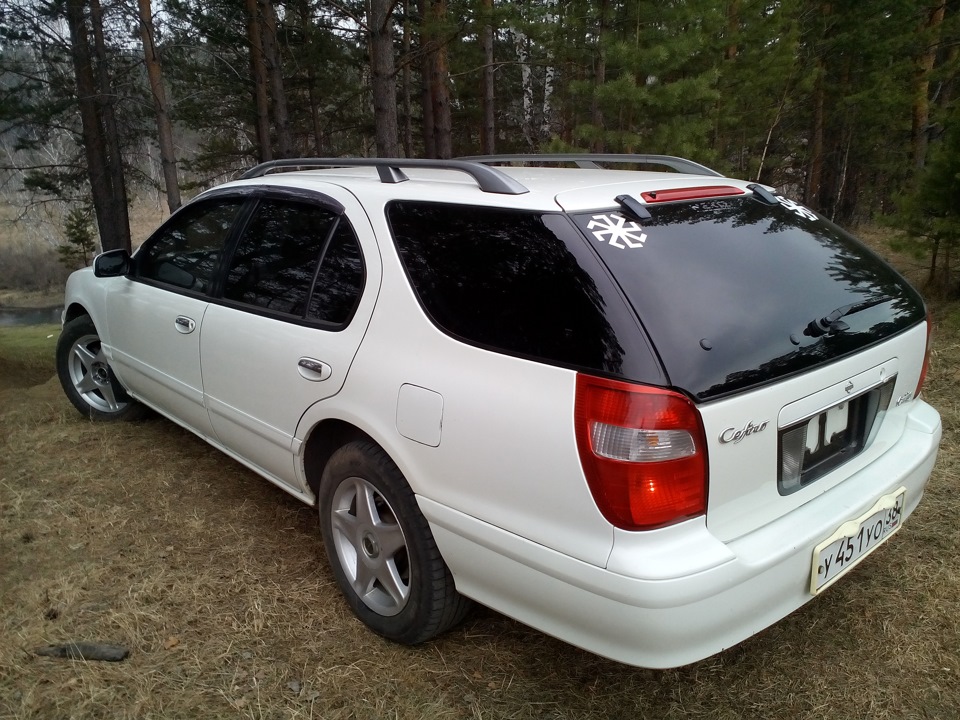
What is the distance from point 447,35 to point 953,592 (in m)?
8.04

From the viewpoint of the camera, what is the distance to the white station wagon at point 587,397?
66.4 inches

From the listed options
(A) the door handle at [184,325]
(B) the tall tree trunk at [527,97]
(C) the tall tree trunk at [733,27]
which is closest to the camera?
(A) the door handle at [184,325]

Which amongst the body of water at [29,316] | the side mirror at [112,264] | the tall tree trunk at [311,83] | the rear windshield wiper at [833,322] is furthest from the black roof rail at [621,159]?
the body of water at [29,316]

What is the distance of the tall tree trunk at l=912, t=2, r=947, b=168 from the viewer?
10992 mm

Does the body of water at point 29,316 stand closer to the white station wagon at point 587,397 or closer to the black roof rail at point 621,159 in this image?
the black roof rail at point 621,159

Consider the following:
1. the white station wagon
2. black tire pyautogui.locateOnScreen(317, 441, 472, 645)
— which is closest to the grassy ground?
black tire pyautogui.locateOnScreen(317, 441, 472, 645)

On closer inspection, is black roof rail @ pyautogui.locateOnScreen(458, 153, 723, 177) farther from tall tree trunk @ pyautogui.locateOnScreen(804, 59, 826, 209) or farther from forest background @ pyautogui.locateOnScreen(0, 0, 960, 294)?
tall tree trunk @ pyautogui.locateOnScreen(804, 59, 826, 209)

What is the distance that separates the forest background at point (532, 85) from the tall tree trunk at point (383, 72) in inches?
0.9

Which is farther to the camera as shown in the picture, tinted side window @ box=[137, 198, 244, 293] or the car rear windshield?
tinted side window @ box=[137, 198, 244, 293]

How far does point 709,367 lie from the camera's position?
5.61 ft

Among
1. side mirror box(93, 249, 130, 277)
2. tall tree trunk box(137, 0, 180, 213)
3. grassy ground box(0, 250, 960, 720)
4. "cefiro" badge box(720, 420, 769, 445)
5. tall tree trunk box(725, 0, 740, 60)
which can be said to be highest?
tall tree trunk box(725, 0, 740, 60)

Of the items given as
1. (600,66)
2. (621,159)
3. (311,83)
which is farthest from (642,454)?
(311,83)

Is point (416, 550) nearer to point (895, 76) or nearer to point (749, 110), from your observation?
point (749, 110)

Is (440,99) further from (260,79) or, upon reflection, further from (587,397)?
(587,397)
